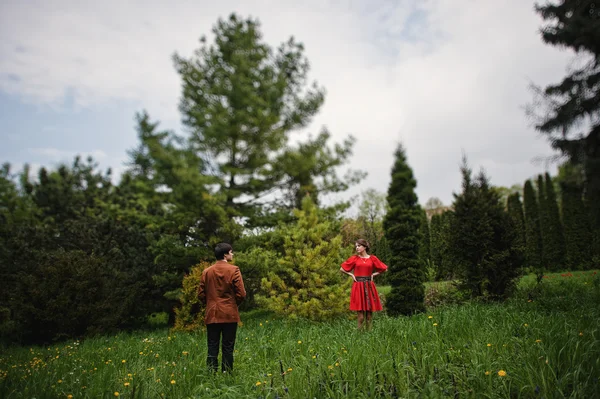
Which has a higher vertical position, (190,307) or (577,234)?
(577,234)

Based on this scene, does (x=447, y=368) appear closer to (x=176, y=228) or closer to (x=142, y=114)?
(x=176, y=228)

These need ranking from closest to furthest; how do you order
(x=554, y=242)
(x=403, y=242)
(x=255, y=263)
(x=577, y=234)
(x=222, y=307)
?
1. (x=222, y=307)
2. (x=403, y=242)
3. (x=255, y=263)
4. (x=577, y=234)
5. (x=554, y=242)

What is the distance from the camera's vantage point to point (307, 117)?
13.6 metres

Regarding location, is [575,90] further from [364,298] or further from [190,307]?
[190,307]

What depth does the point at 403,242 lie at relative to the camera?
30.4 feet

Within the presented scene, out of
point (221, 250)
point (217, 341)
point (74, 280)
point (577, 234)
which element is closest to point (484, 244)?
point (221, 250)

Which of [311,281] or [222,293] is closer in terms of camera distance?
[222,293]

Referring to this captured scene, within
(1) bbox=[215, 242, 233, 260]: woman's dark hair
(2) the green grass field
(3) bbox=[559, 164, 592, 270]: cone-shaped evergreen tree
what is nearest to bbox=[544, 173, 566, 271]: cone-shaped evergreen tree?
(3) bbox=[559, 164, 592, 270]: cone-shaped evergreen tree

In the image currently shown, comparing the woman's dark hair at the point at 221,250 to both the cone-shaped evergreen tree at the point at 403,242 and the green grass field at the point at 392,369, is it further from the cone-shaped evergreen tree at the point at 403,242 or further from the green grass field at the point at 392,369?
the cone-shaped evergreen tree at the point at 403,242

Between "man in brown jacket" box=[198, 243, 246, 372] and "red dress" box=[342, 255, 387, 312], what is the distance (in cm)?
242

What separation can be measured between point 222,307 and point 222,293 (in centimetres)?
18

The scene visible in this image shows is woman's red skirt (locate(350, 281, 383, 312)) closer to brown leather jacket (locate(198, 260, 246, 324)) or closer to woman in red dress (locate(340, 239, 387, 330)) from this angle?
woman in red dress (locate(340, 239, 387, 330))

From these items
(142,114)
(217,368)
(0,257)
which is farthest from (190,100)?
(142,114)

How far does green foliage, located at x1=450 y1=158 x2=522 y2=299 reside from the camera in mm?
8156
